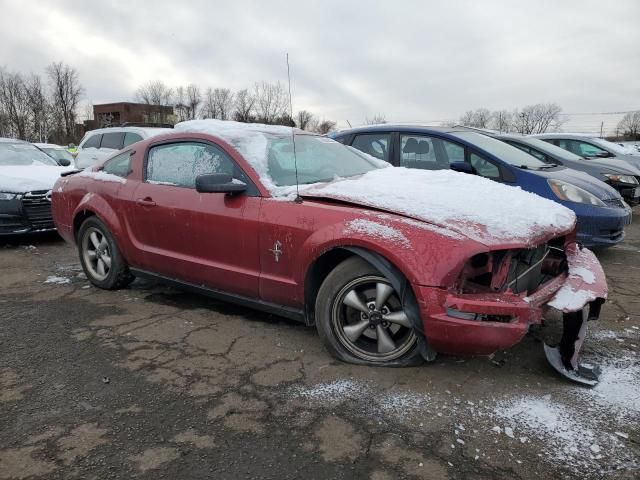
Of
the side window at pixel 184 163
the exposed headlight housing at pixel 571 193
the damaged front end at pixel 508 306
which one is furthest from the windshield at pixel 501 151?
the side window at pixel 184 163

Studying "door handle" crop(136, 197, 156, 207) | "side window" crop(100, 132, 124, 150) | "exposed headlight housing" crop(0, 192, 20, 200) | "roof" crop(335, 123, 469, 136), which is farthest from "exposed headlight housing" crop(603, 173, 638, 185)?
"side window" crop(100, 132, 124, 150)

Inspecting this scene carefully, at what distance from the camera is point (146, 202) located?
3939 mm

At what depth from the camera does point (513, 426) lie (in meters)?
2.33

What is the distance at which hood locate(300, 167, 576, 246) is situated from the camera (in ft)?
8.61

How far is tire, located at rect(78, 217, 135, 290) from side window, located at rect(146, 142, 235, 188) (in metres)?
0.81

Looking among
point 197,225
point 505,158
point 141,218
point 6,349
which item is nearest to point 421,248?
point 197,225

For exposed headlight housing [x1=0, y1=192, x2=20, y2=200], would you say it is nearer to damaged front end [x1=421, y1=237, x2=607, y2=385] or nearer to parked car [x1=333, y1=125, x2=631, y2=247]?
parked car [x1=333, y1=125, x2=631, y2=247]

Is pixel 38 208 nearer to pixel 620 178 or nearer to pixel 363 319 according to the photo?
pixel 363 319

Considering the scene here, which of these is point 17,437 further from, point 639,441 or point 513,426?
point 639,441

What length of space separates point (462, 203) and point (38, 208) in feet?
19.8

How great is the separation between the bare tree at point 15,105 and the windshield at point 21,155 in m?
51.4

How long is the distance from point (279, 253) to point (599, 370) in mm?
2077

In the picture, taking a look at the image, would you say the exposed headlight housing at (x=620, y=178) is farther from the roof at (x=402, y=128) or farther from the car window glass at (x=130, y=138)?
the car window glass at (x=130, y=138)

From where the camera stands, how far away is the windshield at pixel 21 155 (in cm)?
757
